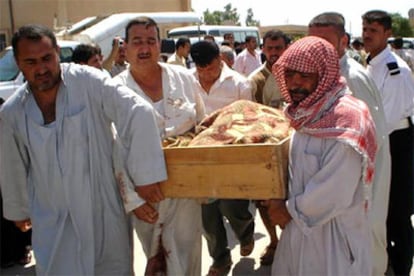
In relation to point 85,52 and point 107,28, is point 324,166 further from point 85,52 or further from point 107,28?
point 107,28

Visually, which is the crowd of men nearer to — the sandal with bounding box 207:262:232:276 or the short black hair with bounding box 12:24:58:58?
the short black hair with bounding box 12:24:58:58

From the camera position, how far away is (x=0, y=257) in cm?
475

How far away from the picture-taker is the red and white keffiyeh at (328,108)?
2486mm

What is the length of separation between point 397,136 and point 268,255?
4.60 ft

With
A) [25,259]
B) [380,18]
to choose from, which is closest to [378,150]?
[380,18]

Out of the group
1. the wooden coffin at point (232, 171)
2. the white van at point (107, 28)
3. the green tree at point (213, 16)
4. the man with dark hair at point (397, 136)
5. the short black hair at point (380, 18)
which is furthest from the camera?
the green tree at point (213, 16)

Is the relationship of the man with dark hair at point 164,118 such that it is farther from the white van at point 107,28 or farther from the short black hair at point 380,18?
the white van at point 107,28

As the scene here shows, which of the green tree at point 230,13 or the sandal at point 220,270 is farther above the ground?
the green tree at point 230,13

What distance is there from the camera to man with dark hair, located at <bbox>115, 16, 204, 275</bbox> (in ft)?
10.8

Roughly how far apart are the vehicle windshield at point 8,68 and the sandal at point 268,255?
7.56m

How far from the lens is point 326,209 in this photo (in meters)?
2.56

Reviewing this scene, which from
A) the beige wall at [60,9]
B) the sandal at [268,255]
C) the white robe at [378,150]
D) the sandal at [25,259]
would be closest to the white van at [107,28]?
the beige wall at [60,9]

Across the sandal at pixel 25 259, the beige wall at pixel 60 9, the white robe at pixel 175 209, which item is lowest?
the sandal at pixel 25 259

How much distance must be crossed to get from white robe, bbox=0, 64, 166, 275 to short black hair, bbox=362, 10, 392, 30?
6.60 ft
